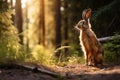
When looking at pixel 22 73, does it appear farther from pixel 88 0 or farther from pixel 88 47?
pixel 88 0

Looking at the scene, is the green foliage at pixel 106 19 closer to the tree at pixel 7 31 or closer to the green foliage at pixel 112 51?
the green foliage at pixel 112 51

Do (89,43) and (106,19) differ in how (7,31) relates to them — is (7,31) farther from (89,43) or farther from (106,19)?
(106,19)

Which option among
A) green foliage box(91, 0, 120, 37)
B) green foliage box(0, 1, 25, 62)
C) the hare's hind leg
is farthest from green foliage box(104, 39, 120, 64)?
green foliage box(0, 1, 25, 62)

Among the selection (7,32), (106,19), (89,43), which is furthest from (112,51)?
(7,32)

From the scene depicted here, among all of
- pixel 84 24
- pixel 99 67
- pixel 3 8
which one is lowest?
pixel 99 67

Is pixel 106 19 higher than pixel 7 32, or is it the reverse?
pixel 106 19

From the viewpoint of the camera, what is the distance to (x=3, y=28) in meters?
13.5

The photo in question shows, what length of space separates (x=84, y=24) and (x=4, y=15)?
144 inches

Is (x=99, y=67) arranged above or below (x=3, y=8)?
below

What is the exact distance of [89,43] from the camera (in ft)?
36.8

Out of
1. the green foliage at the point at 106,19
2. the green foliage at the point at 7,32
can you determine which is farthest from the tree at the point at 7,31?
the green foliage at the point at 106,19

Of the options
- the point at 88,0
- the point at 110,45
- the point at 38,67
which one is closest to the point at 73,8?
the point at 88,0

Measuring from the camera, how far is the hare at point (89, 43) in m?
11.2

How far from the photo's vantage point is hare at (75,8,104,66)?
11195 millimetres
